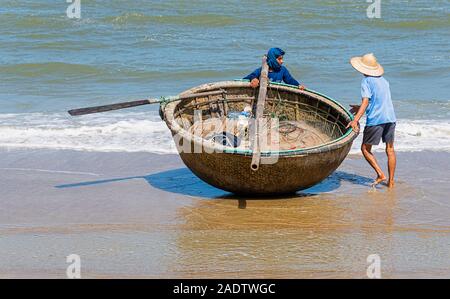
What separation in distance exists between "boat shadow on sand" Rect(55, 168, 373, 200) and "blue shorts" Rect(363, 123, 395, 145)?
0.57 metres

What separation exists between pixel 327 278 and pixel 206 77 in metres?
8.66

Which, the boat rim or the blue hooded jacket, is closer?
the boat rim

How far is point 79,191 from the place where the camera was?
7.43 m

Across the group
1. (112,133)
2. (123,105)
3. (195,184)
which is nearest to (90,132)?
(112,133)

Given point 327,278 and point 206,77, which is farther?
point 206,77

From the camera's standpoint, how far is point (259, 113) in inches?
273

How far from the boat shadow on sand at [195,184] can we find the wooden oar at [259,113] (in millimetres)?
706

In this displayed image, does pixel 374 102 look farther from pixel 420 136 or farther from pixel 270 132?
pixel 420 136

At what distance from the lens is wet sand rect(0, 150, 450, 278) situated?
5.57m

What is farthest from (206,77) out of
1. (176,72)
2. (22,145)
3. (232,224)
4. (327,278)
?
(327,278)

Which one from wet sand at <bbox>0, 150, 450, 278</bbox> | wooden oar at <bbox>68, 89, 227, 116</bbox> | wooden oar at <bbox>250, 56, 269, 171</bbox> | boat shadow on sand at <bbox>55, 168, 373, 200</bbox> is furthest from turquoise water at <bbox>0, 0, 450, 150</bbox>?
wooden oar at <bbox>250, 56, 269, 171</bbox>

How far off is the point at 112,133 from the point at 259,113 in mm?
3304

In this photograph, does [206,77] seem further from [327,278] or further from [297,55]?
[327,278]

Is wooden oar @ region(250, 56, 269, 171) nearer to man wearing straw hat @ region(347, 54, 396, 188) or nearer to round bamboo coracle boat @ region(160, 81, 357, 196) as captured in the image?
round bamboo coracle boat @ region(160, 81, 357, 196)
